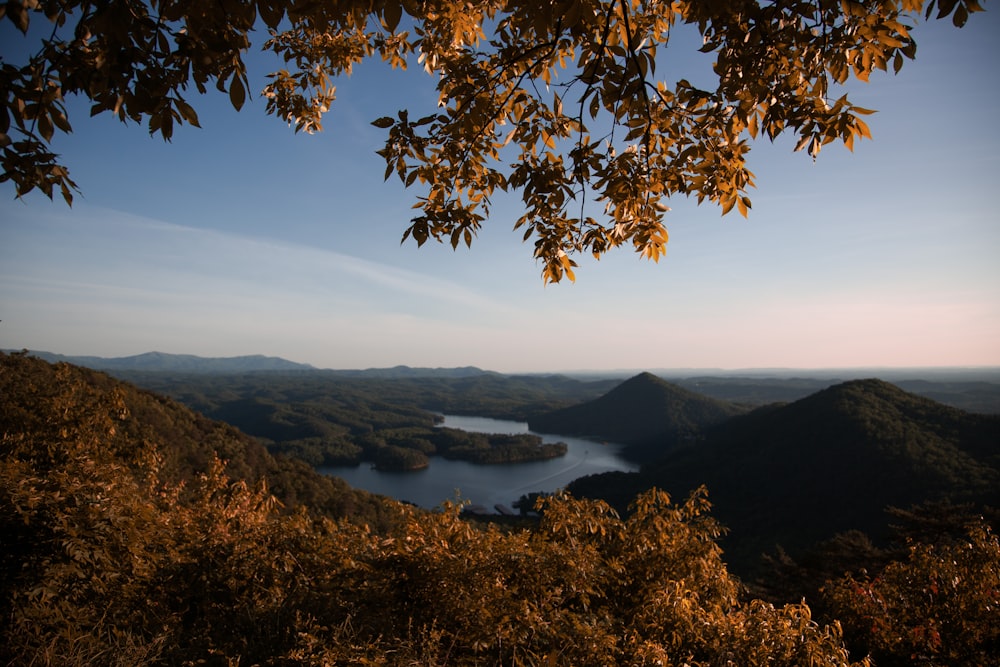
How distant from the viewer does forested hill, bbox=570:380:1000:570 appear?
43.4 m

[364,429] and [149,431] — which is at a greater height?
[149,431]

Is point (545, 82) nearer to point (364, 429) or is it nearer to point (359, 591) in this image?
point (359, 591)

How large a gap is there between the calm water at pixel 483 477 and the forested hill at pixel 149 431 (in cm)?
2467

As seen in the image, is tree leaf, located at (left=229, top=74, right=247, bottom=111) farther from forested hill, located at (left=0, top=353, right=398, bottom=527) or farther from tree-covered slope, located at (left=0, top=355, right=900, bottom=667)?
forested hill, located at (left=0, top=353, right=398, bottom=527)

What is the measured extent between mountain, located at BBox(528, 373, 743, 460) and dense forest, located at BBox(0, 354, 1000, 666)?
308ft

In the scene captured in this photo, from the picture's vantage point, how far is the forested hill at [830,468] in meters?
43.4

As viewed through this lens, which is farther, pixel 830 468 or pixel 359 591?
pixel 830 468

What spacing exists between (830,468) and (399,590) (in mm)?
66296

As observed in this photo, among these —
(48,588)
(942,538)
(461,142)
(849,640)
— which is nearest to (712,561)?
(849,640)

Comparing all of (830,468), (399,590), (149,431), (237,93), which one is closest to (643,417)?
(830,468)

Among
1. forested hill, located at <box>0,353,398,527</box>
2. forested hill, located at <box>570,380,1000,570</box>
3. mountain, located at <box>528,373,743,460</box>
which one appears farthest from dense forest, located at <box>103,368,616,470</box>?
forested hill, located at <box>0,353,398,527</box>

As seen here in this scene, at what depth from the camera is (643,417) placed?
11775 cm

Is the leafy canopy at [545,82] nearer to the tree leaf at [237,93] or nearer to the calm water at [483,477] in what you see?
the tree leaf at [237,93]

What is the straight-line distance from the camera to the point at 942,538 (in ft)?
55.8
